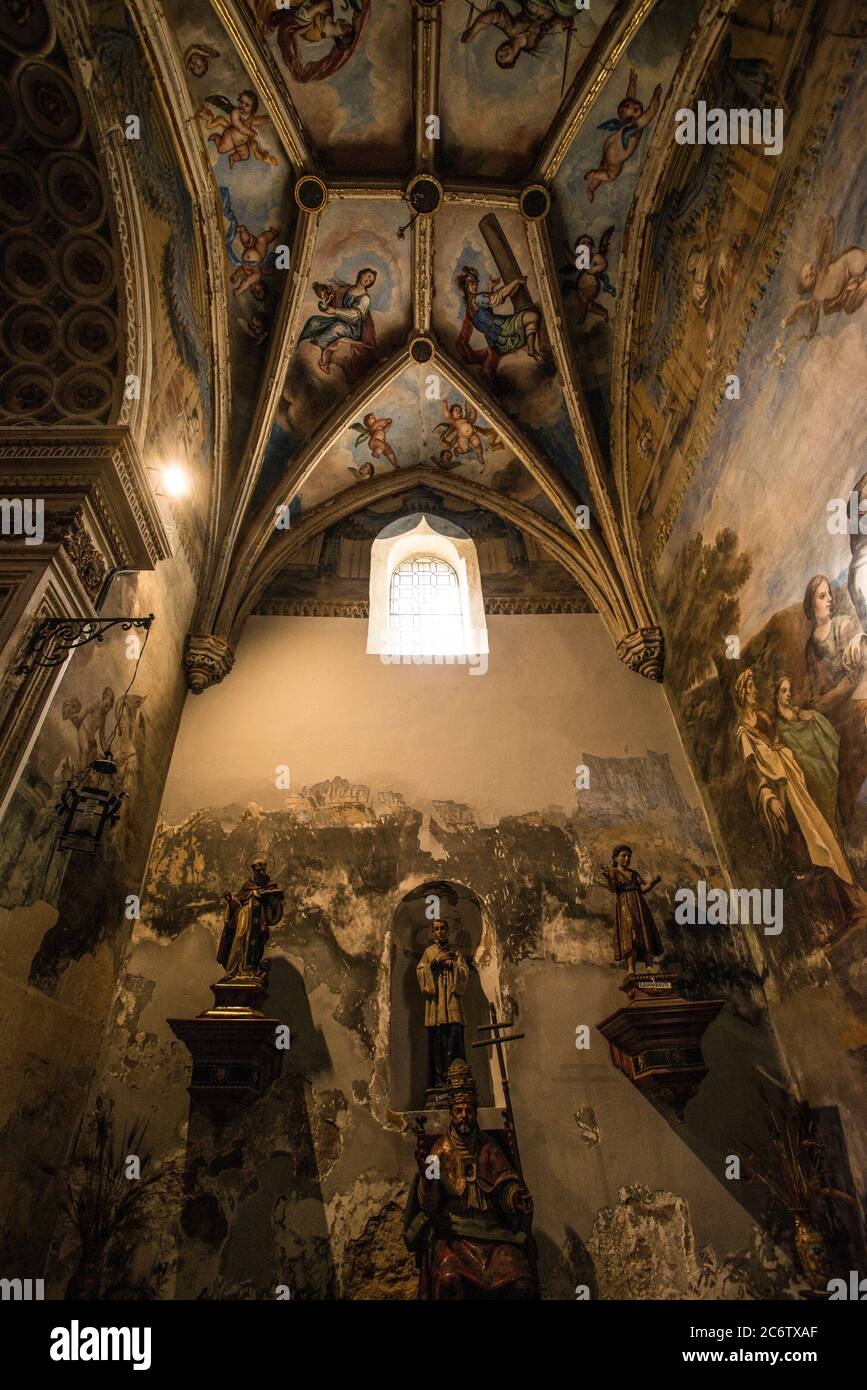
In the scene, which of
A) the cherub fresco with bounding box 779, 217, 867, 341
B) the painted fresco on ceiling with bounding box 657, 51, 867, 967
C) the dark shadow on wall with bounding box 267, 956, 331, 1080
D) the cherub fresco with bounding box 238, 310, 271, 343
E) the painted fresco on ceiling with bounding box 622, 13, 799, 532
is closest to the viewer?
the cherub fresco with bounding box 779, 217, 867, 341

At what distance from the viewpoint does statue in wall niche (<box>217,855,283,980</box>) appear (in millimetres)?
6695

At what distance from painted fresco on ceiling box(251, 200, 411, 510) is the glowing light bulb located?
196cm

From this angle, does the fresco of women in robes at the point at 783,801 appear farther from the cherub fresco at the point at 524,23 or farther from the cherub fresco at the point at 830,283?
the cherub fresco at the point at 524,23

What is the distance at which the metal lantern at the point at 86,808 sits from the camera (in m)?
5.83

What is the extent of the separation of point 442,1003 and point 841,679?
14.3 feet

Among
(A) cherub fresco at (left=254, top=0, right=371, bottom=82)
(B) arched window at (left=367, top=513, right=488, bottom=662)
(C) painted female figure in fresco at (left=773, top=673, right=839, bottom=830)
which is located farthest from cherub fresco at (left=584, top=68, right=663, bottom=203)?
(C) painted female figure in fresco at (left=773, top=673, right=839, bottom=830)

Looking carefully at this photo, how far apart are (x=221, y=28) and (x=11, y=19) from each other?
2.49 metres

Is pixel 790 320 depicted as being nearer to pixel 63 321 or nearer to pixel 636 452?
pixel 636 452

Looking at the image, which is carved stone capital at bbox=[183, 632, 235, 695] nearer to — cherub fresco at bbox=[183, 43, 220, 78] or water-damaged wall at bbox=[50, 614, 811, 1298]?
water-damaged wall at bbox=[50, 614, 811, 1298]

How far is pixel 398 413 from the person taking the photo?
11297 mm

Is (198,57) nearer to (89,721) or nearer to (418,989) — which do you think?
(89,721)

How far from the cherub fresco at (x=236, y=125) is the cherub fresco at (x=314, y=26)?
0.59m

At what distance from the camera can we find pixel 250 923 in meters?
6.88

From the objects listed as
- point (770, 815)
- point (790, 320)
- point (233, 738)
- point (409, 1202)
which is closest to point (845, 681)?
point (770, 815)
